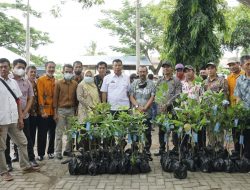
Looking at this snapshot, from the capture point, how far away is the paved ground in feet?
16.4

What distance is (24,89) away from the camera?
6035 millimetres

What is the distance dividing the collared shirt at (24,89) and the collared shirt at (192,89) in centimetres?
279

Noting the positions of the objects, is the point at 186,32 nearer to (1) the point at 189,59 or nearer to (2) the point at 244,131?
(1) the point at 189,59

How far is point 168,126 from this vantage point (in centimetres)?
552

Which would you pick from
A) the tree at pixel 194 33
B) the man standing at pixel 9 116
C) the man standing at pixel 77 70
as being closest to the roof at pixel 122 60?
the tree at pixel 194 33

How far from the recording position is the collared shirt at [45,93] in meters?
6.55

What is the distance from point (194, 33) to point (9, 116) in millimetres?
7416

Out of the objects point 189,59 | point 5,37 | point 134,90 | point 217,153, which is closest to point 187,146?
point 217,153

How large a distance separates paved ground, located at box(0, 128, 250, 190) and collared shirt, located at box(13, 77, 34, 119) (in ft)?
3.76

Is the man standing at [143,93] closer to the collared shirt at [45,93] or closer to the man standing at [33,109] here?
the collared shirt at [45,93]

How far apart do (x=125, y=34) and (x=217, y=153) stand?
25800 millimetres

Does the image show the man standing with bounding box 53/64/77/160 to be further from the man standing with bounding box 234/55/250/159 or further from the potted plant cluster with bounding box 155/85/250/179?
the man standing with bounding box 234/55/250/159

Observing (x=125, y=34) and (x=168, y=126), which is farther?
(x=125, y=34)

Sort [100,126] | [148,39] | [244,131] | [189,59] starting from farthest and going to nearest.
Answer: [148,39], [189,59], [244,131], [100,126]
